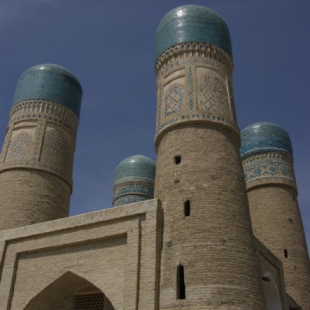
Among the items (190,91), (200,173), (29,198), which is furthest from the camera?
(29,198)

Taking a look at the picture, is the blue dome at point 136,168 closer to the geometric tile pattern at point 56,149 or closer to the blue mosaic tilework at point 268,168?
the blue mosaic tilework at point 268,168

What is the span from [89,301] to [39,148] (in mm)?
4110

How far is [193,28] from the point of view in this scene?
9.20 meters

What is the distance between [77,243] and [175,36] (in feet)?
14.6

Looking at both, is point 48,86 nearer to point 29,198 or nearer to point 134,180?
point 29,198

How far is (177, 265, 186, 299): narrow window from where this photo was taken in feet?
21.6

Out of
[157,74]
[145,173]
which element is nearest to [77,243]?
[157,74]

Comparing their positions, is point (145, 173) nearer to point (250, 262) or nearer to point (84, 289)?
point (84, 289)

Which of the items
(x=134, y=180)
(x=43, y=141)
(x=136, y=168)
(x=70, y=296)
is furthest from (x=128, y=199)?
(x=70, y=296)

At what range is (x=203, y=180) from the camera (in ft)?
24.5

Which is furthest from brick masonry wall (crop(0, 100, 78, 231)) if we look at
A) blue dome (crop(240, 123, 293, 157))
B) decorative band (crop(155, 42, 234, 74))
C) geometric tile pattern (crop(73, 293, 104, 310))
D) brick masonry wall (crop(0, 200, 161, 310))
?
blue dome (crop(240, 123, 293, 157))

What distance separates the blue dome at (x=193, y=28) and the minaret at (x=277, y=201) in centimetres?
443

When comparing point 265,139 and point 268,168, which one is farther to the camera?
point 265,139

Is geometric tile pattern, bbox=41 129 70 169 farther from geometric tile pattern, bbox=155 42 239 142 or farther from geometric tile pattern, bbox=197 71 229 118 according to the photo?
geometric tile pattern, bbox=197 71 229 118
